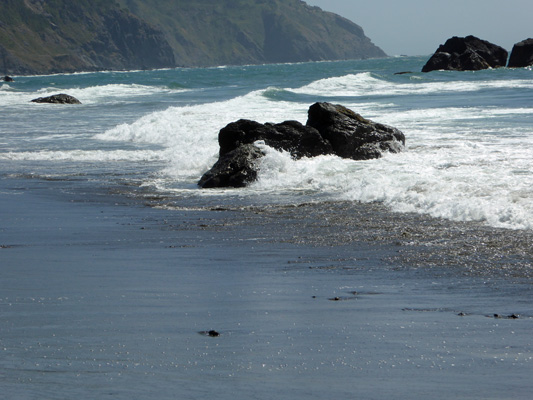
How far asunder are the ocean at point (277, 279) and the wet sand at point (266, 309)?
2 centimetres

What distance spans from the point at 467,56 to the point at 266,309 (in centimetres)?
6625

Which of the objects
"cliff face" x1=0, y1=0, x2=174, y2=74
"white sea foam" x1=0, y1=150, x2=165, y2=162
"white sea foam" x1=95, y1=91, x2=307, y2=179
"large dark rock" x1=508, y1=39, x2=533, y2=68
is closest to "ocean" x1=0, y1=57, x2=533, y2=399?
"white sea foam" x1=95, y1=91, x2=307, y2=179

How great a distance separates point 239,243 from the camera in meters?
8.11

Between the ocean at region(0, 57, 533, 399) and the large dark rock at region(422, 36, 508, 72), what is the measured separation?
55.1 metres

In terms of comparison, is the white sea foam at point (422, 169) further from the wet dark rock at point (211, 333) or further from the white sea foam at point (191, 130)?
the wet dark rock at point (211, 333)

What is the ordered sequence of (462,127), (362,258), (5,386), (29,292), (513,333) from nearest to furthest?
(5,386) → (513,333) → (29,292) → (362,258) → (462,127)

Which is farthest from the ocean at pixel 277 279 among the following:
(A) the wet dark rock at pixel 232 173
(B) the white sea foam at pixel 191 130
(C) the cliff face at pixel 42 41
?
(C) the cliff face at pixel 42 41

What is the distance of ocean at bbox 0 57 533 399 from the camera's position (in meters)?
4.12

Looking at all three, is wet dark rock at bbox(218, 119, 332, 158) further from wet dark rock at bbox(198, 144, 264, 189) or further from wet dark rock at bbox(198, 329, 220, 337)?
wet dark rock at bbox(198, 329, 220, 337)

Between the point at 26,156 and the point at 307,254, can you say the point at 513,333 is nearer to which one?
the point at 307,254

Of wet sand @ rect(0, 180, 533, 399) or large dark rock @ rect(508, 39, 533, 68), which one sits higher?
large dark rock @ rect(508, 39, 533, 68)

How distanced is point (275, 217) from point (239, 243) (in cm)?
160

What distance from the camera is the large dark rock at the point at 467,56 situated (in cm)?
6794

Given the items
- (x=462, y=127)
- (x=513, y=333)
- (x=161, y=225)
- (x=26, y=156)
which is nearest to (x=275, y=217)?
(x=161, y=225)
